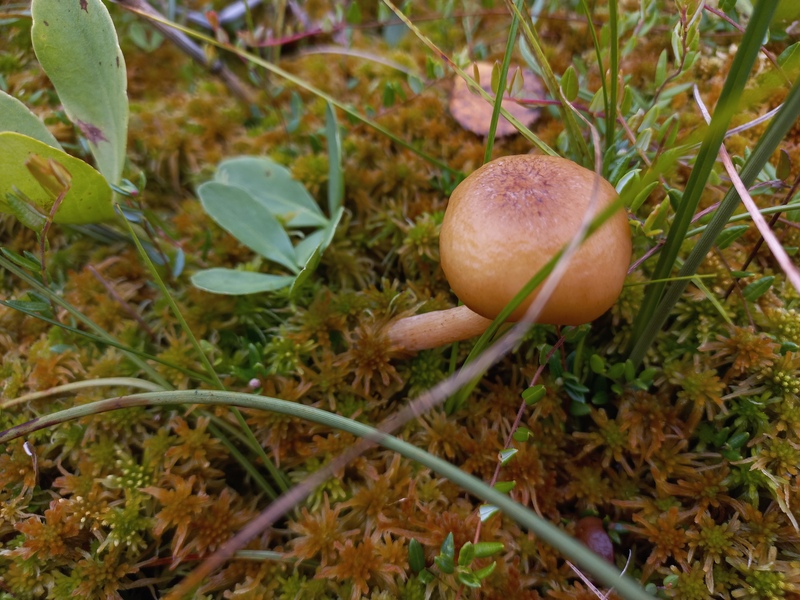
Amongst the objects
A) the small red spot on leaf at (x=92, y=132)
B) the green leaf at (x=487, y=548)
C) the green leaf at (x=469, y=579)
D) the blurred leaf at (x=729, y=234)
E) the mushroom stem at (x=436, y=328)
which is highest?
the blurred leaf at (x=729, y=234)

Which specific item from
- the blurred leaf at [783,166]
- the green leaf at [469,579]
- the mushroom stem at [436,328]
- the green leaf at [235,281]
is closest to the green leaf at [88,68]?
the green leaf at [235,281]

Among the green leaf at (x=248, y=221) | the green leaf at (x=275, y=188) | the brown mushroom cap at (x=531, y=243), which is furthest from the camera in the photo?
the green leaf at (x=275, y=188)

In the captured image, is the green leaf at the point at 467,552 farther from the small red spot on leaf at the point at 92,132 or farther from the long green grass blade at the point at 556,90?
the small red spot on leaf at the point at 92,132

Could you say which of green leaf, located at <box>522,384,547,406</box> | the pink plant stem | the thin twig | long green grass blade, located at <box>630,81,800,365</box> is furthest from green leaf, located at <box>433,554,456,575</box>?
the thin twig

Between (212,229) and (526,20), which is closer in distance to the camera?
(526,20)

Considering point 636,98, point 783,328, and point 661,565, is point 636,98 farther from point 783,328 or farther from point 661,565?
point 661,565

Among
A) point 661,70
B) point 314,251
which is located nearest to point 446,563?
point 314,251

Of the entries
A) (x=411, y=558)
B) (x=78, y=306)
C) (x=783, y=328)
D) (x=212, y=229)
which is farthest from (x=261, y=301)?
(x=783, y=328)
